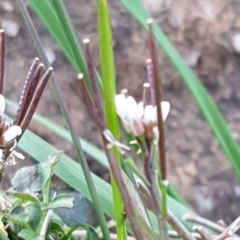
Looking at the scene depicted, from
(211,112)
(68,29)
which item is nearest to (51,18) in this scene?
(68,29)

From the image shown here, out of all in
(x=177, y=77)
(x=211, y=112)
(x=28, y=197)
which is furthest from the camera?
(x=177, y=77)

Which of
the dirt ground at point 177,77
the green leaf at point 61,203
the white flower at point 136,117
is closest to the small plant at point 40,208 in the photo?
the green leaf at point 61,203

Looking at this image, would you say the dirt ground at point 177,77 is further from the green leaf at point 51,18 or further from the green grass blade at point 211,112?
the green leaf at point 51,18

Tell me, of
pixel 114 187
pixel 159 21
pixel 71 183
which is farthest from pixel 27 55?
pixel 114 187

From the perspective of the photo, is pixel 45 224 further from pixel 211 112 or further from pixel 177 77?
pixel 177 77

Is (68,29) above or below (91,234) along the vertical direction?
above
